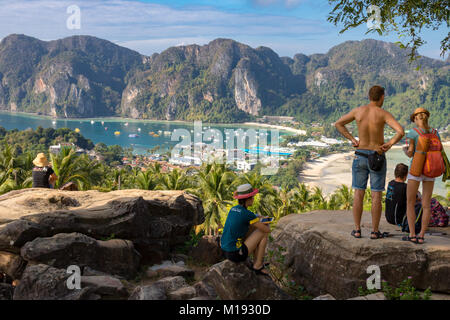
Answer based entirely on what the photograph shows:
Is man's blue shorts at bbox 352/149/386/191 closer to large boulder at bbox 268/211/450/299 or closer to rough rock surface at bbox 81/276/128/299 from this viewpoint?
large boulder at bbox 268/211/450/299

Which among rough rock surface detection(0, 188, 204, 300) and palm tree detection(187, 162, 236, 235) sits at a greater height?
rough rock surface detection(0, 188, 204, 300)

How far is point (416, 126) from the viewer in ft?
→ 18.5

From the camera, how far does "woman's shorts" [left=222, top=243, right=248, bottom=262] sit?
16.6ft

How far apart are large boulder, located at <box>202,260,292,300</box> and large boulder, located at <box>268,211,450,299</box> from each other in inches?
37.5

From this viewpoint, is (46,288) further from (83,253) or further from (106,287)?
(83,253)

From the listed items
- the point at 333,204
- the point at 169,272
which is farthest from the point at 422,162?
the point at 333,204

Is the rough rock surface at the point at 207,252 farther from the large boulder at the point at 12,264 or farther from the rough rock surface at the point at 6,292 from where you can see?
the rough rock surface at the point at 6,292

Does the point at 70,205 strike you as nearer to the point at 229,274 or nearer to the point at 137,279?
the point at 137,279

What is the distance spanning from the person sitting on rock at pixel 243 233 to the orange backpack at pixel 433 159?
2421 mm

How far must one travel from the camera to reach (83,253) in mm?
7031

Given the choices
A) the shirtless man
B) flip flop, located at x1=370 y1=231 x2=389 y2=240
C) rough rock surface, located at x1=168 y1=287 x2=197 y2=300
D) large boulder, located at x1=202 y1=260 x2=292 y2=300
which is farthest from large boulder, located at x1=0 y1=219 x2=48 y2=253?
flip flop, located at x1=370 y1=231 x2=389 y2=240

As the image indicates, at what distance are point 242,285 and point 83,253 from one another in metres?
3.44

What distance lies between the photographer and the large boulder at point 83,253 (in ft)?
21.7
